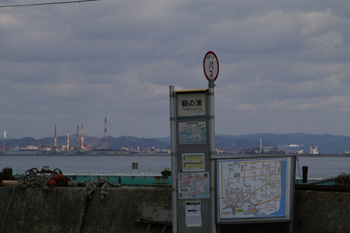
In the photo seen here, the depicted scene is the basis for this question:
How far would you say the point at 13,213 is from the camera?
10.4 meters

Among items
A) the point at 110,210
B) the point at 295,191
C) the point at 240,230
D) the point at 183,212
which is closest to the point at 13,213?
the point at 110,210

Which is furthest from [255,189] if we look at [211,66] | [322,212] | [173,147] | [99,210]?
[99,210]

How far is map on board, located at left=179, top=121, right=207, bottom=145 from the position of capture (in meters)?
8.70

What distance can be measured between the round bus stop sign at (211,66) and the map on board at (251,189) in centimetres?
144

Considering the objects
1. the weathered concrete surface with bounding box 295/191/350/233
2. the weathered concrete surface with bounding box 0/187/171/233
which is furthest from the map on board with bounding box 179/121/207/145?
the weathered concrete surface with bounding box 295/191/350/233

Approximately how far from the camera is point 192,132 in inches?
344

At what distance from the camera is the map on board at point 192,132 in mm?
8703

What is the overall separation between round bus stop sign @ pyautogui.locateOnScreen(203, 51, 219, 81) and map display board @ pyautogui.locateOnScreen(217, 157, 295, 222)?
142cm

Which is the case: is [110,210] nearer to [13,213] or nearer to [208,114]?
[13,213]

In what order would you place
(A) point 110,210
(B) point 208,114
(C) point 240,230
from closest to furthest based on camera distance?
1. (B) point 208,114
2. (C) point 240,230
3. (A) point 110,210

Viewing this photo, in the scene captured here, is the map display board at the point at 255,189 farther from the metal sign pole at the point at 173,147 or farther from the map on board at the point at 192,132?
the metal sign pole at the point at 173,147

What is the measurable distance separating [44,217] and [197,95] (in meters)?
3.73

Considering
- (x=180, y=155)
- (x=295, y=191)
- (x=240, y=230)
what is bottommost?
(x=240, y=230)

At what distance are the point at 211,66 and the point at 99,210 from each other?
323 centimetres
